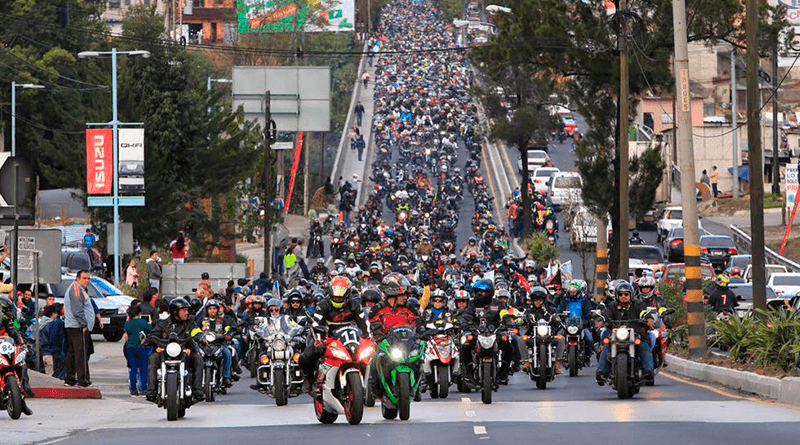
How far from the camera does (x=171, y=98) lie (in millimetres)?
63156

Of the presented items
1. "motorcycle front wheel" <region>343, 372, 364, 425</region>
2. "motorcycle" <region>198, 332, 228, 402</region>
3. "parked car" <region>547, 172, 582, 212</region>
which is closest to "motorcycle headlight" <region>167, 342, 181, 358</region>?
"motorcycle" <region>198, 332, 228, 402</region>

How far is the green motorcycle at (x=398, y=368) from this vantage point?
19906mm

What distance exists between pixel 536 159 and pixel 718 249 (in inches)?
1448

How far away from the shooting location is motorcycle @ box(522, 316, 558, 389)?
86.9 feet

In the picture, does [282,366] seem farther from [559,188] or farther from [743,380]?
[559,188]

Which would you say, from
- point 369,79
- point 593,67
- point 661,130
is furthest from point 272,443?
point 369,79

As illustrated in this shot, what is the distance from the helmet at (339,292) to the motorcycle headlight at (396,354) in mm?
825

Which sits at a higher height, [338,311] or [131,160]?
[131,160]

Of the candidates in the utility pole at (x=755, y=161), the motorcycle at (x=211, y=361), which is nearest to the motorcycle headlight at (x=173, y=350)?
the motorcycle at (x=211, y=361)

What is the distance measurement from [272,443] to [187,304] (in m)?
4.93

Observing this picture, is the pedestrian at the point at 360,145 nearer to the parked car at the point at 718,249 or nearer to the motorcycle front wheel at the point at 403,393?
the parked car at the point at 718,249

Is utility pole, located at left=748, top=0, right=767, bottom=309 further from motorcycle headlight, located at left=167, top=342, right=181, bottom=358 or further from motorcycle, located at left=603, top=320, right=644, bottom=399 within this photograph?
motorcycle headlight, located at left=167, top=342, right=181, bottom=358

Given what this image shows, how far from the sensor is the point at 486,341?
78.3ft

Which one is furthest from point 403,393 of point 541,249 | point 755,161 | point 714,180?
point 714,180
